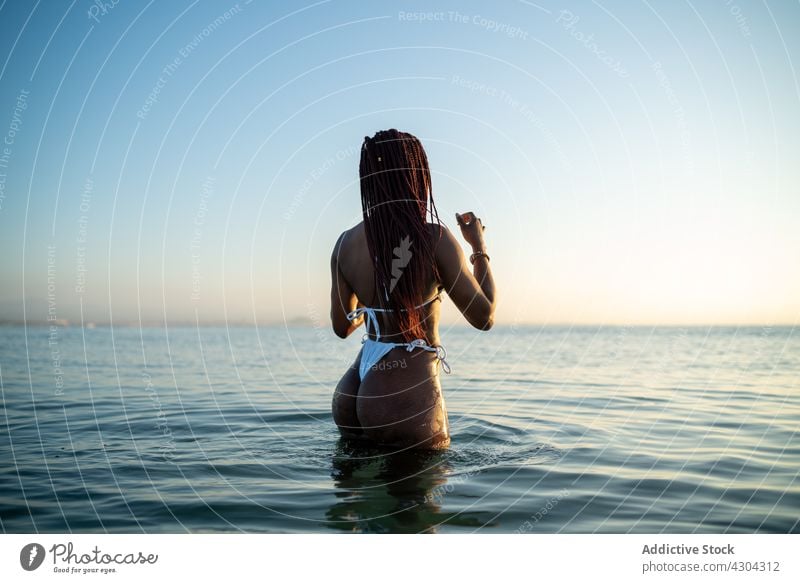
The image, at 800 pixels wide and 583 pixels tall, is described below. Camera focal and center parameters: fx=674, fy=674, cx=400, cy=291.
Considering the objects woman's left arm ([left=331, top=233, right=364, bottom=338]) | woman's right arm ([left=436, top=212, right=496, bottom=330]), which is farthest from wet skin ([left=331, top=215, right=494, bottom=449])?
woman's left arm ([left=331, top=233, right=364, bottom=338])

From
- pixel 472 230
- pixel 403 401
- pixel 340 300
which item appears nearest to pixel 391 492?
pixel 403 401

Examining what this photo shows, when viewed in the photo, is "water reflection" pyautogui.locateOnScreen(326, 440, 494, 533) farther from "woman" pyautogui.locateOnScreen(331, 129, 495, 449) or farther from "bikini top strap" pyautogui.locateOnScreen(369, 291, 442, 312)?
"bikini top strap" pyautogui.locateOnScreen(369, 291, 442, 312)

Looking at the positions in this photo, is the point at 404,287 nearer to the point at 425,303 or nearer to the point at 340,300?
the point at 425,303

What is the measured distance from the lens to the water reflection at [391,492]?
166 inches

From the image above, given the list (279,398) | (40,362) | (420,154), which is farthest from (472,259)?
(40,362)

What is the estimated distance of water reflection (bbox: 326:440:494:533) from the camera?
421 centimetres

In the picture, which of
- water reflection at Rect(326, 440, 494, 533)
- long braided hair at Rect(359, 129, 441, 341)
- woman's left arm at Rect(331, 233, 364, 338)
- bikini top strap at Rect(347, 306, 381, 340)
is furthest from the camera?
woman's left arm at Rect(331, 233, 364, 338)

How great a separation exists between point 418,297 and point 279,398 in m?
4.87

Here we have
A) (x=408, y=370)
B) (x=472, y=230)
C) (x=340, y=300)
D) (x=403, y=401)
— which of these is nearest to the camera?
(x=403, y=401)

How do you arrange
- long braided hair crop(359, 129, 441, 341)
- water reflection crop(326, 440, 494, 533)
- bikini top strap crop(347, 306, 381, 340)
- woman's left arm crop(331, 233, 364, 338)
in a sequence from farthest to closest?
woman's left arm crop(331, 233, 364, 338)
bikini top strap crop(347, 306, 381, 340)
long braided hair crop(359, 129, 441, 341)
water reflection crop(326, 440, 494, 533)

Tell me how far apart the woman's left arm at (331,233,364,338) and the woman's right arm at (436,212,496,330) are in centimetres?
98

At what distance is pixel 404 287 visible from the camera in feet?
18.2

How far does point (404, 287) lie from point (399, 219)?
1.85 ft

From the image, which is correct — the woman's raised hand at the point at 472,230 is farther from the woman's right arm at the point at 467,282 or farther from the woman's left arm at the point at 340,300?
the woman's left arm at the point at 340,300
